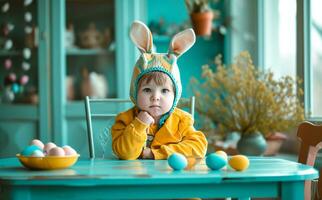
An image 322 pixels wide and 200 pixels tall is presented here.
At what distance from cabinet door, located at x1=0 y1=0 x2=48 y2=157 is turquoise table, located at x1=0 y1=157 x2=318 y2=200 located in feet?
8.30

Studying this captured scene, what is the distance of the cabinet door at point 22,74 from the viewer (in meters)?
3.96

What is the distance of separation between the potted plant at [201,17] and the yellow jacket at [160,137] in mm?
2174

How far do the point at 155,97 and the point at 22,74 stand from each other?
2.48 m

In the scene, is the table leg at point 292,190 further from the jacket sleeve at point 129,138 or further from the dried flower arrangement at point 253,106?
the dried flower arrangement at point 253,106

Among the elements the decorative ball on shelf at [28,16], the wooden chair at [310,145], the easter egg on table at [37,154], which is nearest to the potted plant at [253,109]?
the wooden chair at [310,145]

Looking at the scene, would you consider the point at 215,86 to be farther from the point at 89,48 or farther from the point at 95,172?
the point at 95,172

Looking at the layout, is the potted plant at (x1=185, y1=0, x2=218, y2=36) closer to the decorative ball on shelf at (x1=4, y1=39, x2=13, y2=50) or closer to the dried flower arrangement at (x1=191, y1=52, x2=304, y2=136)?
the dried flower arrangement at (x1=191, y1=52, x2=304, y2=136)

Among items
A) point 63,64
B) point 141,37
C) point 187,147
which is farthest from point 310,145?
point 63,64

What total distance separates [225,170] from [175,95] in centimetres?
40

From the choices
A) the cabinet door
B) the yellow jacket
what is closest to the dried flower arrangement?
the yellow jacket

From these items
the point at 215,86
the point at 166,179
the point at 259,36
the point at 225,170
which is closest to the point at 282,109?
the point at 215,86

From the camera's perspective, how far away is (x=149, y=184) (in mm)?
1380

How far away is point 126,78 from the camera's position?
398 centimetres

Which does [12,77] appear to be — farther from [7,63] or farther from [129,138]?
[129,138]
